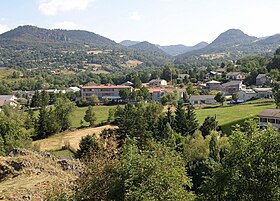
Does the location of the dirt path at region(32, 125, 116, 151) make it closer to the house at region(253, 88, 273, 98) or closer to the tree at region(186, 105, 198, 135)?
the tree at region(186, 105, 198, 135)

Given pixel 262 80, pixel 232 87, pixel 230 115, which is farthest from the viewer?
pixel 262 80

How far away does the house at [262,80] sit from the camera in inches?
2940

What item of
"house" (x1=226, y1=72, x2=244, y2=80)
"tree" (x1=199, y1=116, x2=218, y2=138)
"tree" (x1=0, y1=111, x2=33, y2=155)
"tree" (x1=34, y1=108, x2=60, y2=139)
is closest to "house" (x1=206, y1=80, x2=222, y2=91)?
"house" (x1=226, y1=72, x2=244, y2=80)

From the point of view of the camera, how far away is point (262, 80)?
253ft

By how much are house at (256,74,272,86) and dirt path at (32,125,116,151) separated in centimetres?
4392

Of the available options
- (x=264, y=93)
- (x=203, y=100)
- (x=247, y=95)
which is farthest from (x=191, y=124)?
(x=264, y=93)

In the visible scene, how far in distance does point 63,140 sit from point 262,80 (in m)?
52.7

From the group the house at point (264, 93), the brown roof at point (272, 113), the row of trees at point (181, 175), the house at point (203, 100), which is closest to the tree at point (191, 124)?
the brown roof at point (272, 113)

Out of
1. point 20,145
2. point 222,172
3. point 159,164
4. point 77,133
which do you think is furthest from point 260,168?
point 77,133

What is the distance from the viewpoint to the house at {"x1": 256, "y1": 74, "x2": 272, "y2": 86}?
7469 cm

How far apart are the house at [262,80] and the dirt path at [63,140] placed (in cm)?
4392

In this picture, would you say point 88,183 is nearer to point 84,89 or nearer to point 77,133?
point 77,133

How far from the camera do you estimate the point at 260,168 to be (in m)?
9.54

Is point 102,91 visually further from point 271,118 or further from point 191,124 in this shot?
point 271,118
